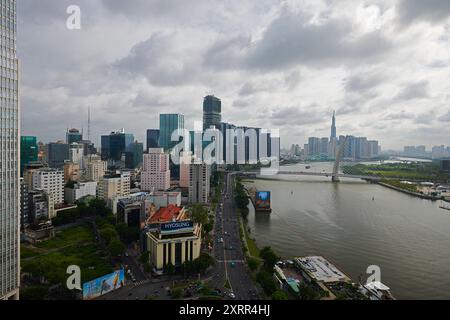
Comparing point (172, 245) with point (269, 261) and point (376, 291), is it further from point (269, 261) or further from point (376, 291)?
point (376, 291)

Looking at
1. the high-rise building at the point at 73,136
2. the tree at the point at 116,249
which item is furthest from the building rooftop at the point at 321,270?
the high-rise building at the point at 73,136

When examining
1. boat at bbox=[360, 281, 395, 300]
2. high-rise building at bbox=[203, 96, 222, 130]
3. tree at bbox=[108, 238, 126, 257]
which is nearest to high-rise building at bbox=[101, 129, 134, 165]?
high-rise building at bbox=[203, 96, 222, 130]

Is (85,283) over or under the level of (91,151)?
under

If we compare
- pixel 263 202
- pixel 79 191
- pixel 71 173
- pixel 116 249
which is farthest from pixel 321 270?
pixel 71 173

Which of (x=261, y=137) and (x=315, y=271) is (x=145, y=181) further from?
(x=261, y=137)

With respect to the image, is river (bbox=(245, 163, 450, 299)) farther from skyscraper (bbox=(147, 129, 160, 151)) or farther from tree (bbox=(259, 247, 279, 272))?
skyscraper (bbox=(147, 129, 160, 151))
